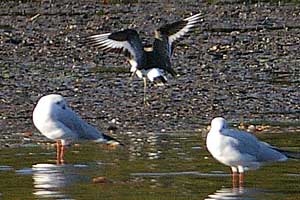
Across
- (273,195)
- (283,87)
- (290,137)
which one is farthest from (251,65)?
(273,195)

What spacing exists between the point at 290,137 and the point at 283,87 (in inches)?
159

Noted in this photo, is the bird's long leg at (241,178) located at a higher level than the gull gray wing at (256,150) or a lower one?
lower

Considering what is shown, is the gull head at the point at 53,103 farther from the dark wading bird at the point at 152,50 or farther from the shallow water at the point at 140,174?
the dark wading bird at the point at 152,50

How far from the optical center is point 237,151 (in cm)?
1104

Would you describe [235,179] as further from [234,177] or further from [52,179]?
[52,179]

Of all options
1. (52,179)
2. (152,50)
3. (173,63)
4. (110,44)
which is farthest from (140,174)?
(173,63)

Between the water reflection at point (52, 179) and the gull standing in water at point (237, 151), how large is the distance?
50.8 inches

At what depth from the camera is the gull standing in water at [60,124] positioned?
12398mm

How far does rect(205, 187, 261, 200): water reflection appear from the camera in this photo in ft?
33.5

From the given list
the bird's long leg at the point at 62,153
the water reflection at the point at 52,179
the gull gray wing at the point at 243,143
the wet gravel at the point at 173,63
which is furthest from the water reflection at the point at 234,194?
the wet gravel at the point at 173,63

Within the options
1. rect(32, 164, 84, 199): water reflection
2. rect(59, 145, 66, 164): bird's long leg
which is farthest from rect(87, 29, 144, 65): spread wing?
rect(32, 164, 84, 199): water reflection

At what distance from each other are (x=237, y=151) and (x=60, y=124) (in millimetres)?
2200

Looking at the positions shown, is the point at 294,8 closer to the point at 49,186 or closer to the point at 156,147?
the point at 156,147

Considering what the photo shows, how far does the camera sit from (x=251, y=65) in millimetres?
19984
